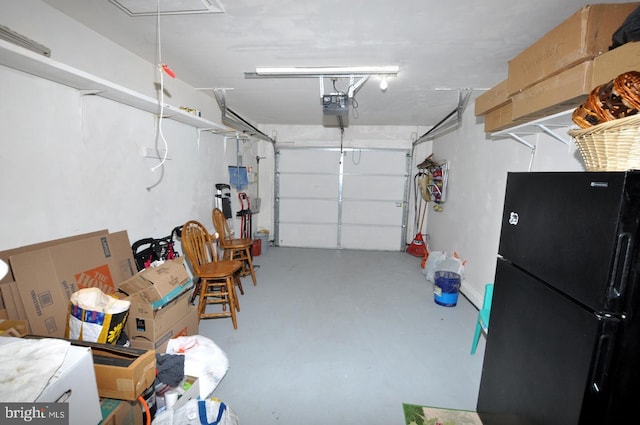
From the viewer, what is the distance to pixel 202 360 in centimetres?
177

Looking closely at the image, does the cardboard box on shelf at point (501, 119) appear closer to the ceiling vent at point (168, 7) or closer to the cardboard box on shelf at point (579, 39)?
the cardboard box on shelf at point (579, 39)

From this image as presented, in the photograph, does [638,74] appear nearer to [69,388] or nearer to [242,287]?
[69,388]

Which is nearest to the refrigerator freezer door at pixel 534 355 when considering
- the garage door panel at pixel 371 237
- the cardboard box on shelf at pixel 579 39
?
the cardboard box on shelf at pixel 579 39

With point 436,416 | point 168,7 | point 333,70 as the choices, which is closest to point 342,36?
point 333,70

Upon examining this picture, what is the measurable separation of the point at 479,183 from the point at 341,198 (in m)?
2.64

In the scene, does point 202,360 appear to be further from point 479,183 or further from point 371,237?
point 371,237

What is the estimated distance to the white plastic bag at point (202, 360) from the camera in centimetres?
169

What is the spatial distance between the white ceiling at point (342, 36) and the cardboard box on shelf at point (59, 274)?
4.74 feet

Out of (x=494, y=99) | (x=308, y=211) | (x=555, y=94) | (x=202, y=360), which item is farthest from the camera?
(x=308, y=211)

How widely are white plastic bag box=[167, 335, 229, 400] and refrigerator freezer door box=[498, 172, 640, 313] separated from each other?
1.92 m

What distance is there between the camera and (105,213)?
1.96 meters

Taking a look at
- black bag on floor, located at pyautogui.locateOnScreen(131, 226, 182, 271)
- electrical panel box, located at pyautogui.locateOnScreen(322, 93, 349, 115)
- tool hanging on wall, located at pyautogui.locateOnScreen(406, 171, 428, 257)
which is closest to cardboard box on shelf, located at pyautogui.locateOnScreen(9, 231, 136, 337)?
black bag on floor, located at pyautogui.locateOnScreen(131, 226, 182, 271)

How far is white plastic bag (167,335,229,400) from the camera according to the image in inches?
66.5

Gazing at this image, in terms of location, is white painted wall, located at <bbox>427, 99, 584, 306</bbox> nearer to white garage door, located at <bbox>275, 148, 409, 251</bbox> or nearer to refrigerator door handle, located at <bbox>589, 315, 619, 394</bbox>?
white garage door, located at <bbox>275, 148, 409, 251</bbox>
